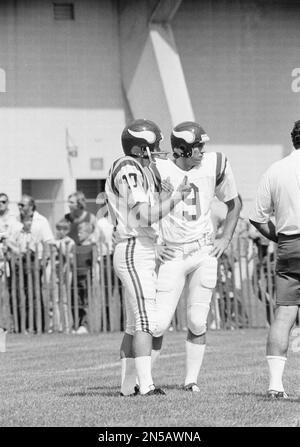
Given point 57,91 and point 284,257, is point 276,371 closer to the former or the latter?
point 284,257

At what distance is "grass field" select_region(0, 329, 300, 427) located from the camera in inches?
281

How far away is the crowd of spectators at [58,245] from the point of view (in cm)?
1727

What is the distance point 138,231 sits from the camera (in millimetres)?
8391

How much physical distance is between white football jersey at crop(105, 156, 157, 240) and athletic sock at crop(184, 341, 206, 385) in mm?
1056

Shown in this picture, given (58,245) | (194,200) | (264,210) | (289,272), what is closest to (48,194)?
(58,245)

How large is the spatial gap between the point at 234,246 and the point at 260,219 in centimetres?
907

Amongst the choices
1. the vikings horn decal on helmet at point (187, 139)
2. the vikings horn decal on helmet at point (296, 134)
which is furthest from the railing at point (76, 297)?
the vikings horn decal on helmet at point (296, 134)

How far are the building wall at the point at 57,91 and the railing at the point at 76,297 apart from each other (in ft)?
19.2

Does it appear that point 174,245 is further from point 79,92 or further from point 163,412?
point 79,92

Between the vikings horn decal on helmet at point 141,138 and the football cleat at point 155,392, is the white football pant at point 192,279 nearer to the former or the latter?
the football cleat at point 155,392

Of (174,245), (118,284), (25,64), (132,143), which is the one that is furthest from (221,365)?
(25,64)

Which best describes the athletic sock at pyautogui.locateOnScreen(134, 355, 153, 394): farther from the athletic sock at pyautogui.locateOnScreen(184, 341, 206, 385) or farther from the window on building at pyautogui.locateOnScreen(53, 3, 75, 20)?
the window on building at pyautogui.locateOnScreen(53, 3, 75, 20)

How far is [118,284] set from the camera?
17.4 meters

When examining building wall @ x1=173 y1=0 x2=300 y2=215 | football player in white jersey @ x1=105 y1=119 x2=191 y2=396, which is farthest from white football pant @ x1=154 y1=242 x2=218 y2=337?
building wall @ x1=173 y1=0 x2=300 y2=215
